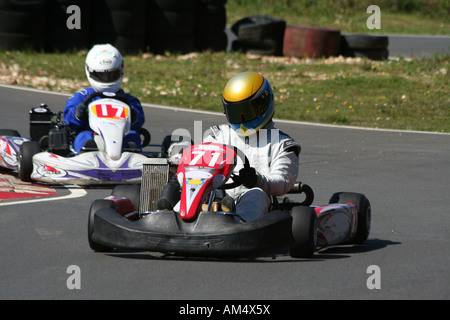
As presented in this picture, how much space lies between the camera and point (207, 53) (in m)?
17.7

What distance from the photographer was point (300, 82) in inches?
618

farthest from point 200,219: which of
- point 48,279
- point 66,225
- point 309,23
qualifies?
point 309,23

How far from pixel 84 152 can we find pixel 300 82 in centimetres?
790

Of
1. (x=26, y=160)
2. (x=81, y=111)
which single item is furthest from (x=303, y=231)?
(x=81, y=111)

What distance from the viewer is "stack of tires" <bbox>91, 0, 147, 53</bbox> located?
1641 centimetres

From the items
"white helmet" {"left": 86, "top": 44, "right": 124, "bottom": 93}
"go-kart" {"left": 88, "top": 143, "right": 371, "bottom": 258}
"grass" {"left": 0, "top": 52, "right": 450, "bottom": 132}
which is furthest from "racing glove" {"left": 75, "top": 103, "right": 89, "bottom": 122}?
"grass" {"left": 0, "top": 52, "right": 450, "bottom": 132}

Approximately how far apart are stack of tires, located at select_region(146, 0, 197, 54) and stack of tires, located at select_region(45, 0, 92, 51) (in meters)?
1.30

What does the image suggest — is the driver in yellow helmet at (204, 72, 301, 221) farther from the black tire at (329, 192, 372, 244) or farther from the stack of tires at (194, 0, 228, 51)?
the stack of tires at (194, 0, 228, 51)

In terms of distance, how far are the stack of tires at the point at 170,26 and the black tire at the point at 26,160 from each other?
29.5 feet

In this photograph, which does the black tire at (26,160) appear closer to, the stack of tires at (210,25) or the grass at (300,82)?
the grass at (300,82)

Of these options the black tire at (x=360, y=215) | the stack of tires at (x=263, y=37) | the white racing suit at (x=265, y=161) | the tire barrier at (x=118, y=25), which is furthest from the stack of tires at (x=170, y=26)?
the black tire at (x=360, y=215)

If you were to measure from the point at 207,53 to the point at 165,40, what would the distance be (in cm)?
85

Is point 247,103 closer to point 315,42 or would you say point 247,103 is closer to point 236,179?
point 236,179
